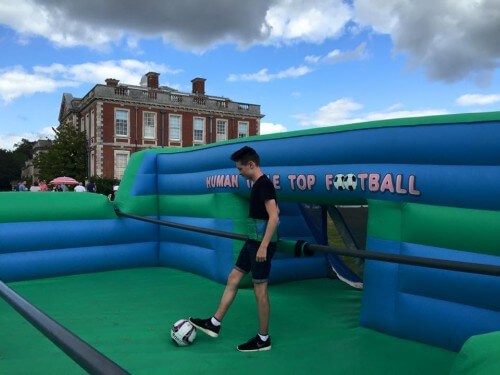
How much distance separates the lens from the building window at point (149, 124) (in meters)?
30.9

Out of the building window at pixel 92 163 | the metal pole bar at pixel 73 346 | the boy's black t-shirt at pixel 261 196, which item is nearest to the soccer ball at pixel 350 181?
the boy's black t-shirt at pixel 261 196

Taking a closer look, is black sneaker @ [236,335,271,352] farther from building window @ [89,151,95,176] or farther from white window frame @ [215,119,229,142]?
white window frame @ [215,119,229,142]

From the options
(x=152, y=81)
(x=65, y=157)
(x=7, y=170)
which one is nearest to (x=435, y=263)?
(x=65, y=157)

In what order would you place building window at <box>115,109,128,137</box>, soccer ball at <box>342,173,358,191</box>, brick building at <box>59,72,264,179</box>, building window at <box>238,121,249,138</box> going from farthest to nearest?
building window at <box>238,121,249,138</box> → building window at <box>115,109,128,137</box> → brick building at <box>59,72,264,179</box> → soccer ball at <box>342,173,358,191</box>

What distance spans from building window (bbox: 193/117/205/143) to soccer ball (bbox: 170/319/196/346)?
98.7 feet

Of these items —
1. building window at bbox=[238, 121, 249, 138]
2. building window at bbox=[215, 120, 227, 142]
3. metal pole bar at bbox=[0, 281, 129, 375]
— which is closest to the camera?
metal pole bar at bbox=[0, 281, 129, 375]

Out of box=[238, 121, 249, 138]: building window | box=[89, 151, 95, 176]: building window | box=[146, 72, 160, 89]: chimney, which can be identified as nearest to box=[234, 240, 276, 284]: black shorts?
box=[89, 151, 95, 176]: building window

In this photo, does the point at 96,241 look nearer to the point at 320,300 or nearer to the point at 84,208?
the point at 84,208

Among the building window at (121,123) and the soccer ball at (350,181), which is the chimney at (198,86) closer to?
the building window at (121,123)

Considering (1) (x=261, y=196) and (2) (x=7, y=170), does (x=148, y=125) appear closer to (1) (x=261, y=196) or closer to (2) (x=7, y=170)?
(1) (x=261, y=196)

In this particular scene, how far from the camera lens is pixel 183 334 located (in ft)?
10.1

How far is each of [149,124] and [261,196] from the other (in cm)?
2928

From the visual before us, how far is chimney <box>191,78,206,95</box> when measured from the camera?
34469 millimetres

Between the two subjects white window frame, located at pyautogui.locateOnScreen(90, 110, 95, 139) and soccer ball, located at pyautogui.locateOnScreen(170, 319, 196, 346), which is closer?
soccer ball, located at pyautogui.locateOnScreen(170, 319, 196, 346)
